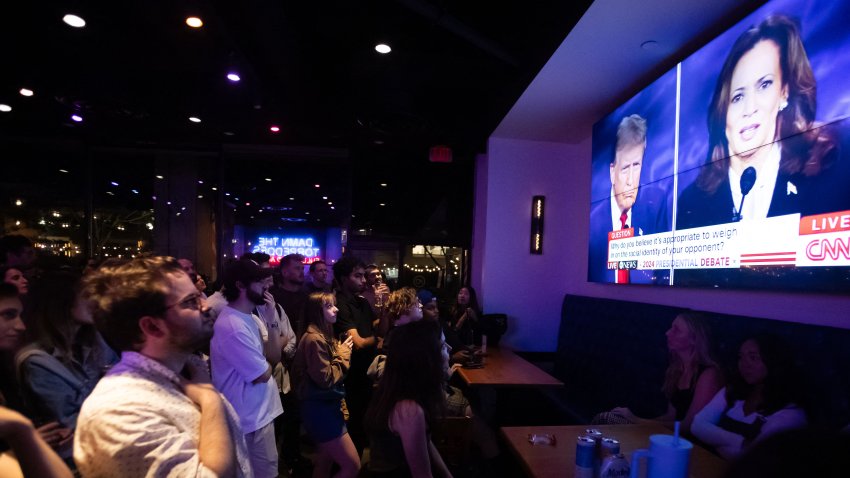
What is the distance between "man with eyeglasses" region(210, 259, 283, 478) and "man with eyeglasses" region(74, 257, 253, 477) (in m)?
1.10

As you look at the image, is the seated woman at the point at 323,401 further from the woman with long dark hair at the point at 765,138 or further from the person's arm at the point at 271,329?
the woman with long dark hair at the point at 765,138

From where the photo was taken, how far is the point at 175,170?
6.83m

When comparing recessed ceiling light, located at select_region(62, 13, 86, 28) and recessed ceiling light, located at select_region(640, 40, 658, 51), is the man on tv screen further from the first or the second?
recessed ceiling light, located at select_region(62, 13, 86, 28)

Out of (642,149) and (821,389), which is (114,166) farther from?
(821,389)

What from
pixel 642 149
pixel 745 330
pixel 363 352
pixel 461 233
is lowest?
pixel 363 352

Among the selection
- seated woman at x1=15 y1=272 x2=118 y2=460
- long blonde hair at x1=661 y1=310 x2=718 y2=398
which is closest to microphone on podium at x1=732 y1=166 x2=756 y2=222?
long blonde hair at x1=661 y1=310 x2=718 y2=398

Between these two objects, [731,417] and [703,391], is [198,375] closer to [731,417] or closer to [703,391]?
[731,417]

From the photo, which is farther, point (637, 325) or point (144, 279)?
point (637, 325)

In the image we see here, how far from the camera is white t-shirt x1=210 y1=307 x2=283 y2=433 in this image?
2.36 m

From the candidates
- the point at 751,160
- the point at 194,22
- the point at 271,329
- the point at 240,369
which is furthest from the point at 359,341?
the point at 751,160

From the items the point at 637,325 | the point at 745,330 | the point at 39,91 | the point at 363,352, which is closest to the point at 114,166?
the point at 39,91

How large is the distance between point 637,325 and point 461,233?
3.64m

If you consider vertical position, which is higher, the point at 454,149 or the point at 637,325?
the point at 454,149

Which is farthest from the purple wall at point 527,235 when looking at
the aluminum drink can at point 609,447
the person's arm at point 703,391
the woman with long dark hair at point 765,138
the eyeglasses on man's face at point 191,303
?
the eyeglasses on man's face at point 191,303
